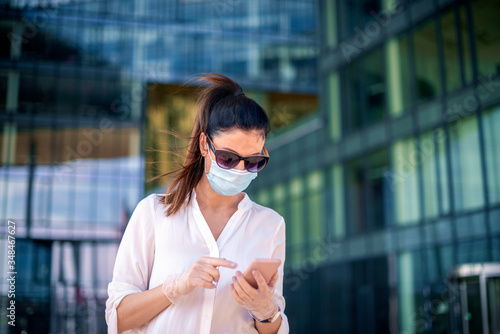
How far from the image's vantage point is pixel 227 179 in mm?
2557

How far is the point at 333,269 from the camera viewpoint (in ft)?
81.5

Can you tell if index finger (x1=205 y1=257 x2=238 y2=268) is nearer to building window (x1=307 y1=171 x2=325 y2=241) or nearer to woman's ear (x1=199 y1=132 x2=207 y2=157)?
woman's ear (x1=199 y1=132 x2=207 y2=157)

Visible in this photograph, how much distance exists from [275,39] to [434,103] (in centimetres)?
1239

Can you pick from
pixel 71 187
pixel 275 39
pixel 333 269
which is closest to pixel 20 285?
pixel 71 187

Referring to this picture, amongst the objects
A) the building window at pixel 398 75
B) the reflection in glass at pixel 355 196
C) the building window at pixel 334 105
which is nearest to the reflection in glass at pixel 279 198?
the building window at pixel 334 105

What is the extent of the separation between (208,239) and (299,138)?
26.6m

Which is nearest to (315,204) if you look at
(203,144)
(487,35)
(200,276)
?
(487,35)

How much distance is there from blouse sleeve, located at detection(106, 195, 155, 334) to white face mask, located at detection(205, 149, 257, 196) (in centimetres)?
28

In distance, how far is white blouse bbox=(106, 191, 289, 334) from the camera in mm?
2391

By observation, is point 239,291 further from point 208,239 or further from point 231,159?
point 231,159

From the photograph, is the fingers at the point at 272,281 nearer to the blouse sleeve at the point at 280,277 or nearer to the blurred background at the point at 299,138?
the blouse sleeve at the point at 280,277

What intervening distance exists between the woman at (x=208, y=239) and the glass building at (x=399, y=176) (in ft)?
40.2

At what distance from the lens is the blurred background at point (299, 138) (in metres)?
19.0

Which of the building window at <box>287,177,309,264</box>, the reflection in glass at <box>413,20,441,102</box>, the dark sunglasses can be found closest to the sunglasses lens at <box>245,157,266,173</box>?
the dark sunglasses
